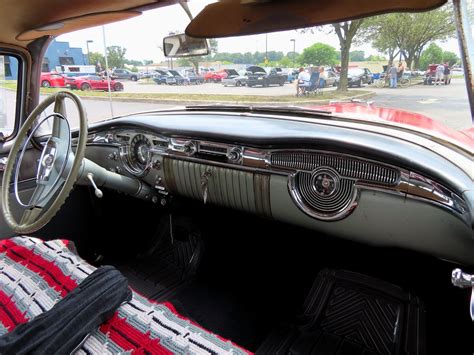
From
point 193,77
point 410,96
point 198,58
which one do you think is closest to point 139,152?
point 193,77

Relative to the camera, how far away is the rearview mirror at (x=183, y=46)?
225cm

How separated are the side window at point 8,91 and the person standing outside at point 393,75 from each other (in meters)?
2.67

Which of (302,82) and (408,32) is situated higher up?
(408,32)

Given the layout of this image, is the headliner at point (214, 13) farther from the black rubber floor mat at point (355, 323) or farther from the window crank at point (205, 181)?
the black rubber floor mat at point (355, 323)

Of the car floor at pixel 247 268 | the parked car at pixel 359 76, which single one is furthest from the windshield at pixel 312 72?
the car floor at pixel 247 268

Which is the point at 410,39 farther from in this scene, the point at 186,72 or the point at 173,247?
the point at 173,247

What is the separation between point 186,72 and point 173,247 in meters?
1.37

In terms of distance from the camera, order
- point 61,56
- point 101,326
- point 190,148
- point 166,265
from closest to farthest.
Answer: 1. point 101,326
2. point 190,148
3. point 166,265
4. point 61,56

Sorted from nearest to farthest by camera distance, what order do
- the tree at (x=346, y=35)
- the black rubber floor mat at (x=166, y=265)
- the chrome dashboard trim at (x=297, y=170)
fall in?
the chrome dashboard trim at (x=297, y=170)
the tree at (x=346, y=35)
the black rubber floor mat at (x=166, y=265)

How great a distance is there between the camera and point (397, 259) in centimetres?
222

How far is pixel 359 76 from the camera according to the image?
2.02 metres

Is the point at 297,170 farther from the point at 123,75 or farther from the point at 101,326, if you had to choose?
the point at 123,75

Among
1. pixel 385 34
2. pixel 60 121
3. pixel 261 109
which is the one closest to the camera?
pixel 385 34

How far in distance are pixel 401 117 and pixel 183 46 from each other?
1.36 meters
